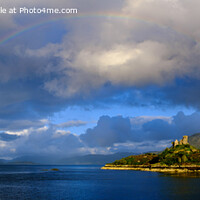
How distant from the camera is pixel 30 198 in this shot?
81562 millimetres

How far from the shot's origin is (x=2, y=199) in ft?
262

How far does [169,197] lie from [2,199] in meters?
55.8

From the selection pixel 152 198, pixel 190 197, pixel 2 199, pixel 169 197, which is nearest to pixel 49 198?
pixel 2 199

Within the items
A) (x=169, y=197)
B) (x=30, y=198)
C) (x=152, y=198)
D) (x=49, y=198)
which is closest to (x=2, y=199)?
(x=30, y=198)

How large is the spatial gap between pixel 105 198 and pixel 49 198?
19087 mm

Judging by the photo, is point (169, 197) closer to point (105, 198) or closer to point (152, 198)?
point (152, 198)

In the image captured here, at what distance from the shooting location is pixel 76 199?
8038 centimetres

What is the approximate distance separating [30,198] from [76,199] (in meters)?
15.8

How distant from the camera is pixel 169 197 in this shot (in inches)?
3152

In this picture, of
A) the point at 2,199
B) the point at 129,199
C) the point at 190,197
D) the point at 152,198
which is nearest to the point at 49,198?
the point at 2,199

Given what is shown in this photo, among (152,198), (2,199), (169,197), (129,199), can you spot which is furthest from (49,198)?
(169,197)

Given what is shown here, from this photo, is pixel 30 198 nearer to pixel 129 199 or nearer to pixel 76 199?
pixel 76 199

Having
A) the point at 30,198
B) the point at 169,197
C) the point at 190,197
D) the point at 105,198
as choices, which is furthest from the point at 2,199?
the point at 190,197

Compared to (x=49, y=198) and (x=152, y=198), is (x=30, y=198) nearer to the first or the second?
(x=49, y=198)
